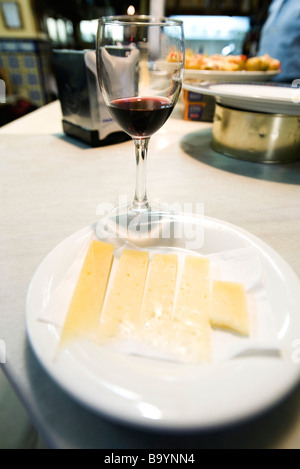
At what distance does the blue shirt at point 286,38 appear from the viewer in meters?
1.55

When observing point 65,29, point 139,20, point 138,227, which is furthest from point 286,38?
point 65,29

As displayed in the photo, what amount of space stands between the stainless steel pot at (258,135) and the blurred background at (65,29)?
2.44 m

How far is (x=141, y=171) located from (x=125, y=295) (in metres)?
0.24

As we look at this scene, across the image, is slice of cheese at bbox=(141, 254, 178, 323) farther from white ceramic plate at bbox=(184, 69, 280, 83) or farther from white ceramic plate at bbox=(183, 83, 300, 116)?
white ceramic plate at bbox=(184, 69, 280, 83)

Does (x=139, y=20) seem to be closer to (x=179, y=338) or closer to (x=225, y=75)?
(x=179, y=338)

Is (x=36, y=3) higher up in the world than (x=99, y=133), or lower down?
higher up

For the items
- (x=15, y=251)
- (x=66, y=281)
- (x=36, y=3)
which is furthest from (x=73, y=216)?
(x=36, y=3)

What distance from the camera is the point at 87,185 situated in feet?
2.03

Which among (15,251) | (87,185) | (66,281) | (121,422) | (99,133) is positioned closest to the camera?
(121,422)

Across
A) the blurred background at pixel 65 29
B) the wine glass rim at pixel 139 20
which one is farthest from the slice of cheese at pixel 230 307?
the blurred background at pixel 65 29

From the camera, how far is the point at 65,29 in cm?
409

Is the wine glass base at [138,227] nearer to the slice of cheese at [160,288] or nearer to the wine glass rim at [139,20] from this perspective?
the slice of cheese at [160,288]
